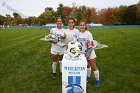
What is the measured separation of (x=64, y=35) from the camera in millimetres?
8461

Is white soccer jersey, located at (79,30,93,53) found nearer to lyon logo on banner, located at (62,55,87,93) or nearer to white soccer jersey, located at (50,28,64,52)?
white soccer jersey, located at (50,28,64,52)

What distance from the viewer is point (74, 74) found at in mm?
Result: 6699

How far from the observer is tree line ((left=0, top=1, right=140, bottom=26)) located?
10650 cm

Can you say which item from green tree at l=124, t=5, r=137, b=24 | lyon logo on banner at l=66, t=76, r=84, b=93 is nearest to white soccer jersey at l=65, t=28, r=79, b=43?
lyon logo on banner at l=66, t=76, r=84, b=93

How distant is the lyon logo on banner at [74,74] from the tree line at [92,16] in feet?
317

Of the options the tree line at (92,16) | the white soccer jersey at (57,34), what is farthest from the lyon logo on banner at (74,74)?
the tree line at (92,16)

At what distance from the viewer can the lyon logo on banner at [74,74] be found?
670cm

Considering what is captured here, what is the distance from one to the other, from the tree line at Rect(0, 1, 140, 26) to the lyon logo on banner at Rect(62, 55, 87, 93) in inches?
3808

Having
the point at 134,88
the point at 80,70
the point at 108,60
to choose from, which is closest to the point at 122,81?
the point at 134,88

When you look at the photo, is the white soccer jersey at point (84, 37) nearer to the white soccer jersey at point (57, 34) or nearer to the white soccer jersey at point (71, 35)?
the white soccer jersey at point (71, 35)

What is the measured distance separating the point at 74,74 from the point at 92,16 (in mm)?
114152

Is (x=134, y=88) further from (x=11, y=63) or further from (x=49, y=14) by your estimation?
(x=49, y=14)

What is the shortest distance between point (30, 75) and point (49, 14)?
11058 centimetres

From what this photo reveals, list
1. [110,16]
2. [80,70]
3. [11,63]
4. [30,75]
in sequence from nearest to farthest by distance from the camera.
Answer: [80,70] < [30,75] < [11,63] < [110,16]
